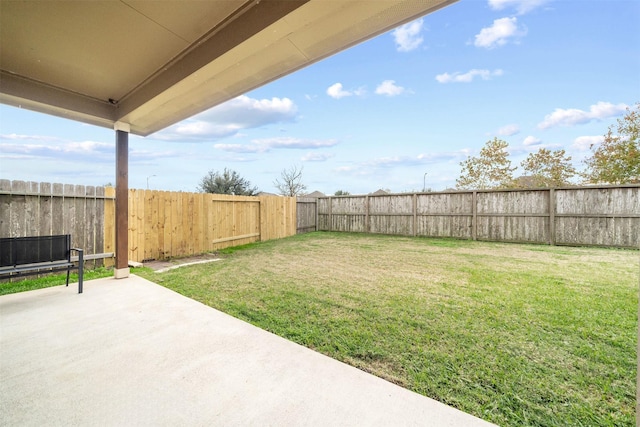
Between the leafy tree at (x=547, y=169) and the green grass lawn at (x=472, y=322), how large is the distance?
355 inches

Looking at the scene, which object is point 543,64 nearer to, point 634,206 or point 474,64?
point 474,64

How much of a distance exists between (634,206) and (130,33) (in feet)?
33.4

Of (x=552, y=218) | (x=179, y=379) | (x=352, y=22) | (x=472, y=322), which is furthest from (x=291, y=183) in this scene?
(x=179, y=379)

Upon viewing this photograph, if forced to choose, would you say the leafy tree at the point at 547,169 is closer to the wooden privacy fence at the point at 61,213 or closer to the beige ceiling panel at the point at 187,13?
the beige ceiling panel at the point at 187,13

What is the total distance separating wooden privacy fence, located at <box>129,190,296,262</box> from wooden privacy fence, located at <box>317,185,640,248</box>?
413 centimetres

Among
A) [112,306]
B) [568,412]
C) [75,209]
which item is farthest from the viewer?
[75,209]

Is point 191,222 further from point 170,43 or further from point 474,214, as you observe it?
point 474,214

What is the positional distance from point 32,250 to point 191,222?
3.18 m

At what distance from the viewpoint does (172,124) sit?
380 centimetres

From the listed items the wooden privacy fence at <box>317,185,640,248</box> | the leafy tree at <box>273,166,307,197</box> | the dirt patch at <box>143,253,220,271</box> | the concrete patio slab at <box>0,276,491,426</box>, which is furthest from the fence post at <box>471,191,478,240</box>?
the leafy tree at <box>273,166,307,197</box>

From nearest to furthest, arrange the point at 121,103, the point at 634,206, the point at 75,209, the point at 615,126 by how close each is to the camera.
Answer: the point at 121,103 → the point at 75,209 → the point at 634,206 → the point at 615,126

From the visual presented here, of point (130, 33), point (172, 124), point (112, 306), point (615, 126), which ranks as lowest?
point (112, 306)

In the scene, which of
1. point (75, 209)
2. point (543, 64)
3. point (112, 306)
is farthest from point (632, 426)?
point (543, 64)

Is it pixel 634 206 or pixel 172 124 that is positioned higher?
pixel 172 124
